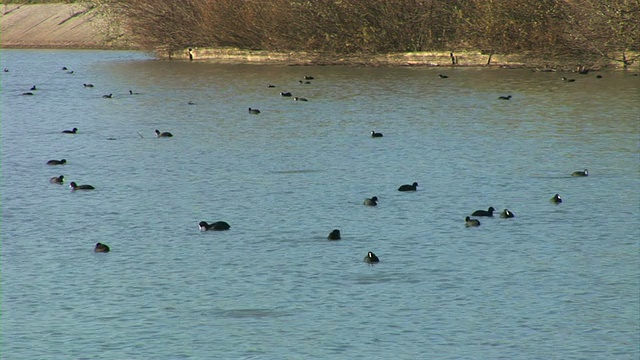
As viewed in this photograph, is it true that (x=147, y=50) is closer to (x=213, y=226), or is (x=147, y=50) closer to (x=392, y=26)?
(x=392, y=26)

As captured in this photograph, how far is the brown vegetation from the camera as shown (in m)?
44.0

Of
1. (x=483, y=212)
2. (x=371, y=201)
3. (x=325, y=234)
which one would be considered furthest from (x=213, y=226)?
(x=483, y=212)

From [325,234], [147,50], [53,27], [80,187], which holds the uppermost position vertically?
[53,27]

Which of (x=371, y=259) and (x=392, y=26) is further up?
(x=392, y=26)

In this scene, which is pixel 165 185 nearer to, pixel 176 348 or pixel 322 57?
pixel 176 348

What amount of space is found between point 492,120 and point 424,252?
1530 cm

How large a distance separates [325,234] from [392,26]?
36035 millimetres

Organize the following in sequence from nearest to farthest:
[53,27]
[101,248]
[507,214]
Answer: [101,248]
[507,214]
[53,27]

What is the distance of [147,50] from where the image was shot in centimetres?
6053

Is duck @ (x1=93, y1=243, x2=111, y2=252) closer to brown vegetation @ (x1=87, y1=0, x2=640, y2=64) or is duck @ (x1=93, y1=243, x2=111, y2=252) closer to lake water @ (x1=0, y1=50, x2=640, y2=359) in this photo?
lake water @ (x1=0, y1=50, x2=640, y2=359)

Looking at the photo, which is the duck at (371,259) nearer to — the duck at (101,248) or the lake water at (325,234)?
the lake water at (325,234)

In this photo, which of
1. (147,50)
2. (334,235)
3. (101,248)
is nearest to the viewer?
(101,248)

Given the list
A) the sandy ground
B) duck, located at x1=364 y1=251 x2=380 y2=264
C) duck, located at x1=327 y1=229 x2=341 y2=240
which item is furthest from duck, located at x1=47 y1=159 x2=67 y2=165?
the sandy ground

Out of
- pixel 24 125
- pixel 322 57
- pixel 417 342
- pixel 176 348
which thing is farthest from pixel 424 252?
pixel 322 57
